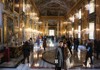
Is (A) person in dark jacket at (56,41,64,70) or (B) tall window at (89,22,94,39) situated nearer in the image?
(A) person in dark jacket at (56,41,64,70)

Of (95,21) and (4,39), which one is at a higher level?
(95,21)

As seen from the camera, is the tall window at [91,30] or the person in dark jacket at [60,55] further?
the tall window at [91,30]

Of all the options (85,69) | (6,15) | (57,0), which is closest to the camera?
(85,69)

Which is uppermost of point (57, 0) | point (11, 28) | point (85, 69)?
point (57, 0)

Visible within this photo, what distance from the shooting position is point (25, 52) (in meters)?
14.1

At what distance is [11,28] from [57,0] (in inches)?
1263

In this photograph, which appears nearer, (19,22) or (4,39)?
(4,39)

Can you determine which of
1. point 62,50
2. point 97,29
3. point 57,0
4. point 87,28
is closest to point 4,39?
point 62,50

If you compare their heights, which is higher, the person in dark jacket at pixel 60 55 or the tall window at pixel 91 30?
the tall window at pixel 91 30

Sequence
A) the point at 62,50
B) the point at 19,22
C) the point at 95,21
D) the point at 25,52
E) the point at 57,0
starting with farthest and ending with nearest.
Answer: the point at 57,0, the point at 95,21, the point at 19,22, the point at 25,52, the point at 62,50

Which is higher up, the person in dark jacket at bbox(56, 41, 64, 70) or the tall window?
the tall window

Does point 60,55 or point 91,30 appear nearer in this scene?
point 60,55

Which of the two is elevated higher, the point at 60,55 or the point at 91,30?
the point at 91,30

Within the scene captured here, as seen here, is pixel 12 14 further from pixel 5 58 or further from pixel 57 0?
pixel 57 0
